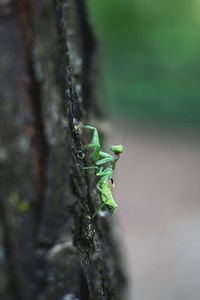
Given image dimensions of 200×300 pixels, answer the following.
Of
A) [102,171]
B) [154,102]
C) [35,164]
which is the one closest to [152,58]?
[154,102]

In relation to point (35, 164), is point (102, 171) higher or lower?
lower

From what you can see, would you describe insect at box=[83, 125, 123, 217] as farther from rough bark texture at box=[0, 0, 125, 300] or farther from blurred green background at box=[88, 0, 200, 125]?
blurred green background at box=[88, 0, 200, 125]

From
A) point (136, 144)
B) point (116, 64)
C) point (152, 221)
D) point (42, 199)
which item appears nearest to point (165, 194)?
point (152, 221)

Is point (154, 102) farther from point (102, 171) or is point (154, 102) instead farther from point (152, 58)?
point (102, 171)

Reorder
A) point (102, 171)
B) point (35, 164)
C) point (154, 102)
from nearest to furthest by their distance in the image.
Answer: point (35, 164) → point (102, 171) → point (154, 102)

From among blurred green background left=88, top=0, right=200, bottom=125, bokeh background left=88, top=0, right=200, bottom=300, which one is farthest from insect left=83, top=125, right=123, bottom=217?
blurred green background left=88, top=0, right=200, bottom=125

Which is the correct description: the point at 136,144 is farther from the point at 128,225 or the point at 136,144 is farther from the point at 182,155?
the point at 128,225

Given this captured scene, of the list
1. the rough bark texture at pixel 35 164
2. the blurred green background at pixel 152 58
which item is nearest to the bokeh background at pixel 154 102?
the blurred green background at pixel 152 58
